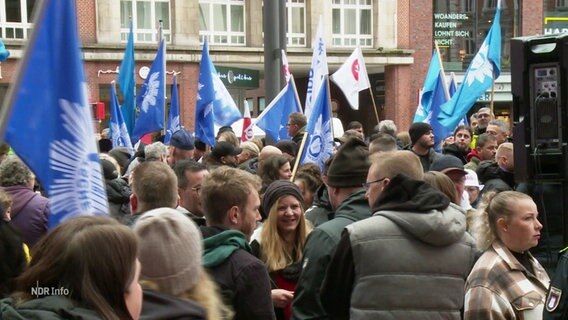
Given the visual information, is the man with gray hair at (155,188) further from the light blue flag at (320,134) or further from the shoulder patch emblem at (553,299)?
the light blue flag at (320,134)

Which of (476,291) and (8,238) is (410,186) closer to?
(476,291)

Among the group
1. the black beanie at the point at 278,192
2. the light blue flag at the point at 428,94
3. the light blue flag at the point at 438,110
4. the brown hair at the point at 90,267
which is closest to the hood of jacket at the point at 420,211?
the black beanie at the point at 278,192

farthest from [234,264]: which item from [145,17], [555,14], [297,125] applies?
[555,14]

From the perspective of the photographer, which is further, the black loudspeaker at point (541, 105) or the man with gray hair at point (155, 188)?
the black loudspeaker at point (541, 105)

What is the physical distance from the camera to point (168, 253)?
10.2 feet

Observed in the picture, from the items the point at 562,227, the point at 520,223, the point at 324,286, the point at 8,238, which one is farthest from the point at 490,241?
the point at 8,238

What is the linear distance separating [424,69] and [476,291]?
101 ft

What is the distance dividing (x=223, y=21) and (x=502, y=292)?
92.7 ft

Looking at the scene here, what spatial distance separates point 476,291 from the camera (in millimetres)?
4316

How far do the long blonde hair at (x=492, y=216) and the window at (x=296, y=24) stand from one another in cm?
2805

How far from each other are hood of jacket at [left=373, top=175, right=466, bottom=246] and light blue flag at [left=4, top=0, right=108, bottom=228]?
Answer: 1334mm

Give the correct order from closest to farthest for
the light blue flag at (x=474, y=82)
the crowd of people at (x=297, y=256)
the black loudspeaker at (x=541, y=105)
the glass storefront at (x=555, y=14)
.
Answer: the crowd of people at (x=297, y=256) < the black loudspeaker at (x=541, y=105) < the light blue flag at (x=474, y=82) < the glass storefront at (x=555, y=14)

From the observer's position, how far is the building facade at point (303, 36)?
29062mm

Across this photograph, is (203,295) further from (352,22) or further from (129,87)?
(352,22)
